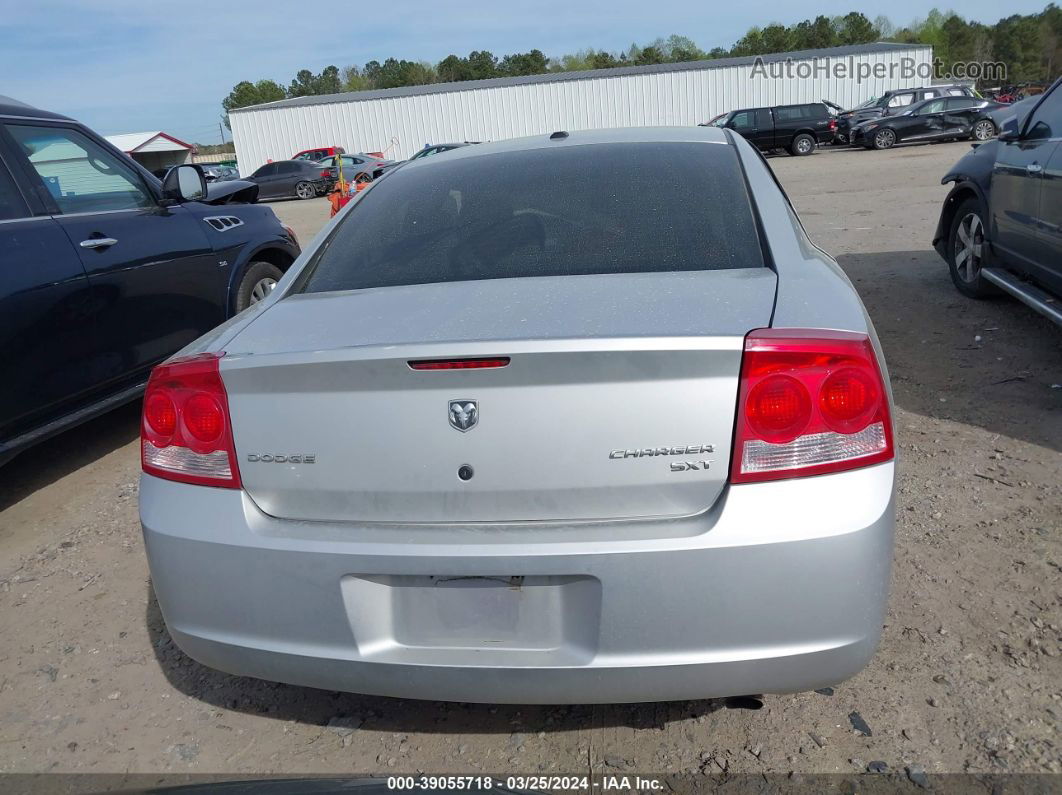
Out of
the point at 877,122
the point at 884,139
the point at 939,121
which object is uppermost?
the point at 877,122

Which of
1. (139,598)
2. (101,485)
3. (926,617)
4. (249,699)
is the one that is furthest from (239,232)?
(926,617)

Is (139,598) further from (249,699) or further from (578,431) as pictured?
(578,431)

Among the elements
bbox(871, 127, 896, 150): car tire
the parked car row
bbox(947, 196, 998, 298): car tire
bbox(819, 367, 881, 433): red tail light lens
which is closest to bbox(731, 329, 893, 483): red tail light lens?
bbox(819, 367, 881, 433): red tail light lens

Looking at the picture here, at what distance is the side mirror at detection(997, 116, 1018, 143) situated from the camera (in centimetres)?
547

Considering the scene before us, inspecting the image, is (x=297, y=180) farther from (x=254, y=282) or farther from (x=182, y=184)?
(x=182, y=184)

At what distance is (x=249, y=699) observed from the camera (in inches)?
101

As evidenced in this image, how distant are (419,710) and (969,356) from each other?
4258 mm

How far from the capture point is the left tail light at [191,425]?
2.05m

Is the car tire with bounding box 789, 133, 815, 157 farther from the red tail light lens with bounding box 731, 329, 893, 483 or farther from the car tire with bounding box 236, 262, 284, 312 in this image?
the red tail light lens with bounding box 731, 329, 893, 483

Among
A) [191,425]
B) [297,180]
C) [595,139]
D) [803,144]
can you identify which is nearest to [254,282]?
[595,139]

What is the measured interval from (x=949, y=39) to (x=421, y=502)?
362 ft

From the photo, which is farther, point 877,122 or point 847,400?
point 877,122

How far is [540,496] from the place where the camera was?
6.15 ft

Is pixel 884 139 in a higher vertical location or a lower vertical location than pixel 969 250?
lower
